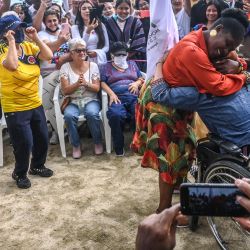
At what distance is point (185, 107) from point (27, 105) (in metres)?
1.75

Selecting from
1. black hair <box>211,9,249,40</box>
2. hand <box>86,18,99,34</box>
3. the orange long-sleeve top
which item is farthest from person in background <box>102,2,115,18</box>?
black hair <box>211,9,249,40</box>

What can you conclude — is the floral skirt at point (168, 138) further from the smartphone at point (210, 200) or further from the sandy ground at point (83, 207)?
the smartphone at point (210, 200)

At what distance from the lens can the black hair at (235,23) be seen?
Answer: 2240 mm

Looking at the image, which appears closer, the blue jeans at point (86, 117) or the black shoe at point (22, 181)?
the black shoe at point (22, 181)

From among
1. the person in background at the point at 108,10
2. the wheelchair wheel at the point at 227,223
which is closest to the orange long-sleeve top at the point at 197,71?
the wheelchair wheel at the point at 227,223

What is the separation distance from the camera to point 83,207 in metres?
3.37

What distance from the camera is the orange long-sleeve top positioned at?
7.51 ft

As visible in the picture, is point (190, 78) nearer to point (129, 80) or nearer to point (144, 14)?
point (129, 80)

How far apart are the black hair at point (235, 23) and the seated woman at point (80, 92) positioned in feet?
8.06

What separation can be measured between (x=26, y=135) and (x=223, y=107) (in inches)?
78.2

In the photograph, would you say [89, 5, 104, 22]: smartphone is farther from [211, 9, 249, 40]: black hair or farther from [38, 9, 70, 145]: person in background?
[211, 9, 249, 40]: black hair

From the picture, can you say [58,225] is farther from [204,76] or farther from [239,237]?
[204,76]

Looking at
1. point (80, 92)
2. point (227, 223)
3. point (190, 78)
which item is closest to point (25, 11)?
point (80, 92)

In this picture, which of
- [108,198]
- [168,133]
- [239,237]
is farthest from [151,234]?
[108,198]
